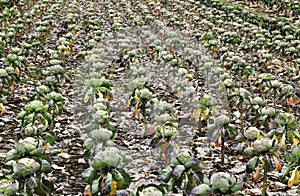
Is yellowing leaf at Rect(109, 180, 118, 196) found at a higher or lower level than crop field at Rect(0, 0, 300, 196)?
higher

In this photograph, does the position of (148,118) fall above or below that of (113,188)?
below

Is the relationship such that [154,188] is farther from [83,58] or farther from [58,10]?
[58,10]

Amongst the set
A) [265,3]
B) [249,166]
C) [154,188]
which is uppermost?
[154,188]

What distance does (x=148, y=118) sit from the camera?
5484 millimetres

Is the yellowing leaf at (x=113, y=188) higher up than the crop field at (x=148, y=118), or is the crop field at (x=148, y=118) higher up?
the yellowing leaf at (x=113, y=188)

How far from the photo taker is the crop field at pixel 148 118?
10.8ft

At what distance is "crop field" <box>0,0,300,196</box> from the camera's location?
3.29 metres

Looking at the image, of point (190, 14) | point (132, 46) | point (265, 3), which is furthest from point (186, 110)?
point (265, 3)

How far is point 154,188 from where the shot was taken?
9.35 ft

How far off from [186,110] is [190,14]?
22.4 ft

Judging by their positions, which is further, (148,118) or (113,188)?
(148,118)

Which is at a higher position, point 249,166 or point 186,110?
point 249,166

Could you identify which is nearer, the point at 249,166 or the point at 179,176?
the point at 179,176

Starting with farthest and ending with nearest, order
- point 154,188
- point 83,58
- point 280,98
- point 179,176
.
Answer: point 83,58
point 280,98
point 179,176
point 154,188
